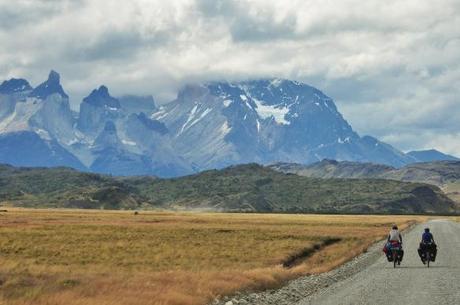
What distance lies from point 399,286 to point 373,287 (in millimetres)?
1256

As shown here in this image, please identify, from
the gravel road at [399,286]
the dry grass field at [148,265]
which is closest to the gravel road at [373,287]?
the gravel road at [399,286]

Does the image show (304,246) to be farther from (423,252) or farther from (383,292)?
(383,292)

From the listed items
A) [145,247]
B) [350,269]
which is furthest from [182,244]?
[350,269]

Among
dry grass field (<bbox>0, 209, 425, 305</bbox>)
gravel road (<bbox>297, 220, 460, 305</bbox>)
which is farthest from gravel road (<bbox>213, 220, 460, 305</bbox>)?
dry grass field (<bbox>0, 209, 425, 305</bbox>)

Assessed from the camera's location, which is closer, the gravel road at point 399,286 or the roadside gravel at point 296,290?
the gravel road at point 399,286

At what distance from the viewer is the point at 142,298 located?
83.1ft

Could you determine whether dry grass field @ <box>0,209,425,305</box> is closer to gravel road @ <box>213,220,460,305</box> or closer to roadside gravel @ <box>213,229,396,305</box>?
roadside gravel @ <box>213,229,396,305</box>

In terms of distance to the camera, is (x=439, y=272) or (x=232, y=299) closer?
(x=232, y=299)

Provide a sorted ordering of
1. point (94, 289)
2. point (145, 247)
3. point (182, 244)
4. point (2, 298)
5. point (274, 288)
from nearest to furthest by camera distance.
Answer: point (2, 298), point (94, 289), point (274, 288), point (145, 247), point (182, 244)

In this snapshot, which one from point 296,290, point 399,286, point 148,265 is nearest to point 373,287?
point 399,286

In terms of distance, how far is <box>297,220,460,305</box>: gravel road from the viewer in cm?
2728

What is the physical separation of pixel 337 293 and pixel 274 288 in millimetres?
4226

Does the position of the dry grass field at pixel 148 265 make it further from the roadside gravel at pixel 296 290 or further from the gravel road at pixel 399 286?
the gravel road at pixel 399 286

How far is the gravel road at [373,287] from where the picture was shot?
90.4ft
